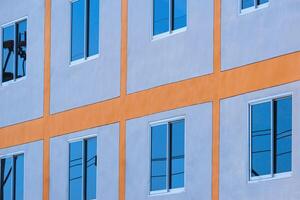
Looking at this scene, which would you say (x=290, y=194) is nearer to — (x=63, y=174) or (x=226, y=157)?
(x=226, y=157)

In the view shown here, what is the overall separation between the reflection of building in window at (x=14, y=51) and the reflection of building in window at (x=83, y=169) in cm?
356

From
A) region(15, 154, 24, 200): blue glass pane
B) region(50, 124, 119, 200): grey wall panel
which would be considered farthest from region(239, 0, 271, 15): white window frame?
region(15, 154, 24, 200): blue glass pane

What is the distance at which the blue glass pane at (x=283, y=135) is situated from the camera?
26.0m

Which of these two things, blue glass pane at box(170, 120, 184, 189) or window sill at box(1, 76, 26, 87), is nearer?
blue glass pane at box(170, 120, 184, 189)

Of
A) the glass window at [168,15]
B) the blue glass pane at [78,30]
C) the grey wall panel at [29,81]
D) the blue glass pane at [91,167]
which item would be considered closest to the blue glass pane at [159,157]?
the glass window at [168,15]

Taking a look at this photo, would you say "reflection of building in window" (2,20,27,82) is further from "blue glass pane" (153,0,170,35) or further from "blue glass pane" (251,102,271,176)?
"blue glass pane" (251,102,271,176)

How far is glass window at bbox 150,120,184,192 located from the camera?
1136 inches

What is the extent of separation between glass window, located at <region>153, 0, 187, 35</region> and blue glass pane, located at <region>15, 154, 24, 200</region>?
20.9ft

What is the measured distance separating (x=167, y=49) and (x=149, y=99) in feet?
4.10

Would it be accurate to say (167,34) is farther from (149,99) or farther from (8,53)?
(8,53)

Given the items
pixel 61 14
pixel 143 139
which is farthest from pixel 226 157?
pixel 61 14

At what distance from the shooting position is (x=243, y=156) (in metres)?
27.0

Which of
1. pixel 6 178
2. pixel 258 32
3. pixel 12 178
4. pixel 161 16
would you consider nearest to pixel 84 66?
pixel 161 16

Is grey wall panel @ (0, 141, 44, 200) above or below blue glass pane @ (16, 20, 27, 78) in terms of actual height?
below
